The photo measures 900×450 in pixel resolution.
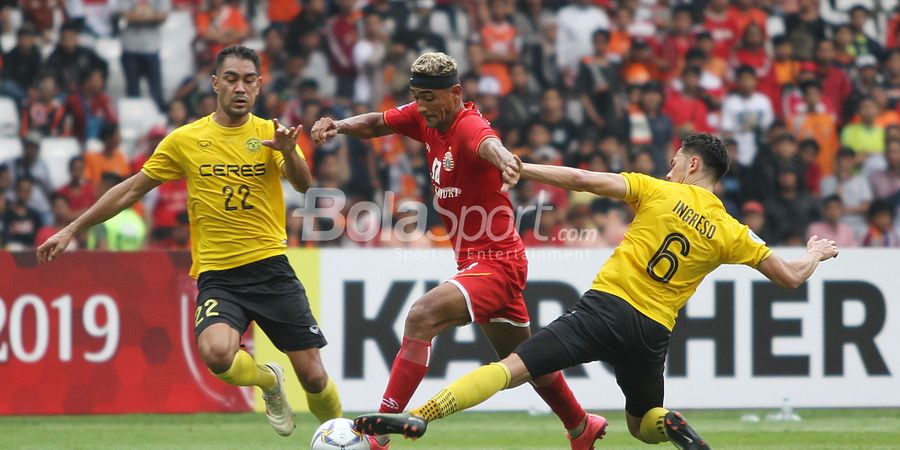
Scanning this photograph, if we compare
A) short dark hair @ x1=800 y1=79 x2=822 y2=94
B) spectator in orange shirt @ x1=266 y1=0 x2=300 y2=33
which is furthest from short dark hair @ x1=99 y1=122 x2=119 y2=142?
short dark hair @ x1=800 y1=79 x2=822 y2=94

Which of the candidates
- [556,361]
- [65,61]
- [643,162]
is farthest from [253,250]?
[65,61]

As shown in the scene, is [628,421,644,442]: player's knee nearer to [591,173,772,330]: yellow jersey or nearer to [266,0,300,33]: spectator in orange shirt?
[591,173,772,330]: yellow jersey

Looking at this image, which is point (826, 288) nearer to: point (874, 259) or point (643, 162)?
point (874, 259)

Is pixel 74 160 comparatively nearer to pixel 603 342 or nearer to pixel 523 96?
pixel 523 96

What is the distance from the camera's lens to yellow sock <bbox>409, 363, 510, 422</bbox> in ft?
22.4

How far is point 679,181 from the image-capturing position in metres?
7.55

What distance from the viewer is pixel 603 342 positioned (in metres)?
7.20

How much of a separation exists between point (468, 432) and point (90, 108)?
25.0 feet

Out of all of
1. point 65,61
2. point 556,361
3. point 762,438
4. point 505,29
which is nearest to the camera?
point 556,361

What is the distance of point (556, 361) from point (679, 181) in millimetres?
1321

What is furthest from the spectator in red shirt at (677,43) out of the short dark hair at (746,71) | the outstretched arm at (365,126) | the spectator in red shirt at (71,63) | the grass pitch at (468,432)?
the outstretched arm at (365,126)

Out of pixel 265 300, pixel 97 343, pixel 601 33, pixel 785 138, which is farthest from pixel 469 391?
pixel 601 33

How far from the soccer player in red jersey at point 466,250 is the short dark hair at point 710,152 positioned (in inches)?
44.0

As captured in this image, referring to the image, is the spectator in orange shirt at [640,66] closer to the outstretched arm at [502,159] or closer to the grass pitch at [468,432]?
the grass pitch at [468,432]
